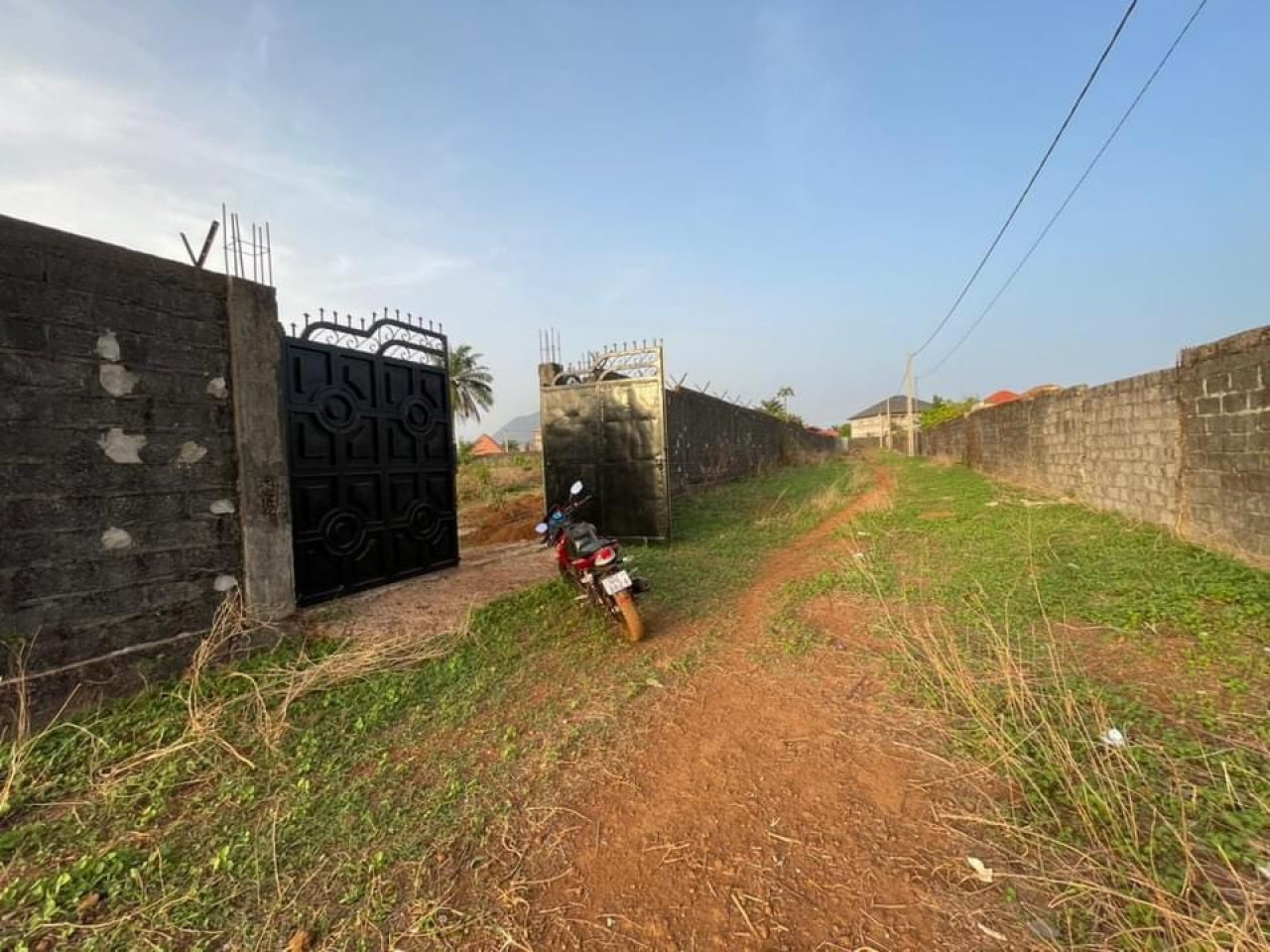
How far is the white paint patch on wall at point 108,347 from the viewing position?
2.68 metres

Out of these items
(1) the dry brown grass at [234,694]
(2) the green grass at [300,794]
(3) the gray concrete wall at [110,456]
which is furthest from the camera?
(3) the gray concrete wall at [110,456]

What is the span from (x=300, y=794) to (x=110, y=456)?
6.35ft

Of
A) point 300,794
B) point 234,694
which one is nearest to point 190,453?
point 234,694

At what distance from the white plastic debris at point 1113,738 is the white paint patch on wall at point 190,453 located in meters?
4.23

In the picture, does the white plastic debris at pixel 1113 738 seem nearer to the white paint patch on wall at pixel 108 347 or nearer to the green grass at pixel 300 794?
the green grass at pixel 300 794

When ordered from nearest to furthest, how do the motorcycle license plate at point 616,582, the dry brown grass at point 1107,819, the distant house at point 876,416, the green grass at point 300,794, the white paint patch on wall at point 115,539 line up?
the dry brown grass at point 1107,819 → the green grass at point 300,794 → the white paint patch on wall at point 115,539 → the motorcycle license plate at point 616,582 → the distant house at point 876,416

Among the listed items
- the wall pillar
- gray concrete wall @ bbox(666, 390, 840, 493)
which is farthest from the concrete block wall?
the wall pillar

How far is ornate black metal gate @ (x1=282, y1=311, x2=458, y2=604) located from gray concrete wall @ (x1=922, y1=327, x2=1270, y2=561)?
6147 millimetres

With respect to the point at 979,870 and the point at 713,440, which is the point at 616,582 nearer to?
the point at 979,870

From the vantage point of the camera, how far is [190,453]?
119 inches

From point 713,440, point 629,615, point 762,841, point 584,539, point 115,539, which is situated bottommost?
point 762,841

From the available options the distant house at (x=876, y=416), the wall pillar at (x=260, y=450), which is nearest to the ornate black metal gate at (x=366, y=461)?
the wall pillar at (x=260, y=450)

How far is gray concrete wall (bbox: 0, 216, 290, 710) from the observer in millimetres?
2428

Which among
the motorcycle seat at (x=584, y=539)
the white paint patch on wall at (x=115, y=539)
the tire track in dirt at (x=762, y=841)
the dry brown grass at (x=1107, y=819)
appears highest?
the white paint patch on wall at (x=115, y=539)
